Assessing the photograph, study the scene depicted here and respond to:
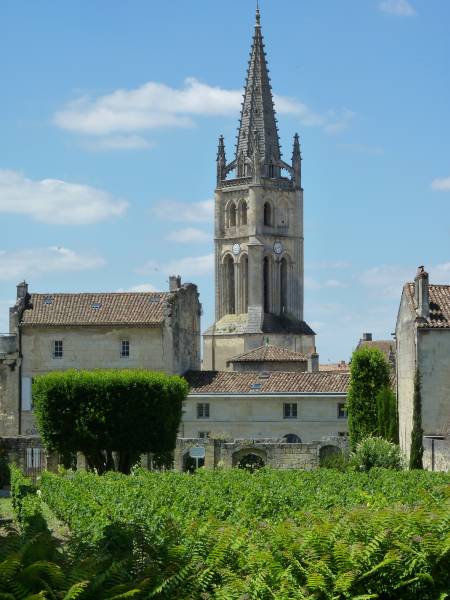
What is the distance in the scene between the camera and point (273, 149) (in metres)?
106

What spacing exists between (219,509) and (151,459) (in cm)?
3370

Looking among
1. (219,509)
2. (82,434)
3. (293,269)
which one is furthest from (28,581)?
(293,269)

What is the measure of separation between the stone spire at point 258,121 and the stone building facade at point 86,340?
40.9m

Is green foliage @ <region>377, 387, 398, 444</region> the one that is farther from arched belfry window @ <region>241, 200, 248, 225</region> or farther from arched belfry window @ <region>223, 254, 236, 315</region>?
arched belfry window @ <region>241, 200, 248, 225</region>

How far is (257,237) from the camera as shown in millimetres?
102312

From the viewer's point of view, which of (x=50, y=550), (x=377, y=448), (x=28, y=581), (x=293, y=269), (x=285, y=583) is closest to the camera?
(x=28, y=581)

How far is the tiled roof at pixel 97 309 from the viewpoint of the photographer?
6544 cm

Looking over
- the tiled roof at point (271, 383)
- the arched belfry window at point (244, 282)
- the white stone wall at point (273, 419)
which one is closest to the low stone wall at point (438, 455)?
the white stone wall at point (273, 419)

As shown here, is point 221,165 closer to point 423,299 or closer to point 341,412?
point 341,412

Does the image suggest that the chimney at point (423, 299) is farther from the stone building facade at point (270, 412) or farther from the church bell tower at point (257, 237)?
the church bell tower at point (257, 237)

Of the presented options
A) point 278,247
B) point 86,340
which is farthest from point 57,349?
point 278,247

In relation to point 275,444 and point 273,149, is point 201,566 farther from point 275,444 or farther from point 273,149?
point 273,149

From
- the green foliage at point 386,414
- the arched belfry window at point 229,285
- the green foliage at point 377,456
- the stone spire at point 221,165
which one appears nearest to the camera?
the green foliage at point 377,456

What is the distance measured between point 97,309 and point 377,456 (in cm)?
→ 2597
